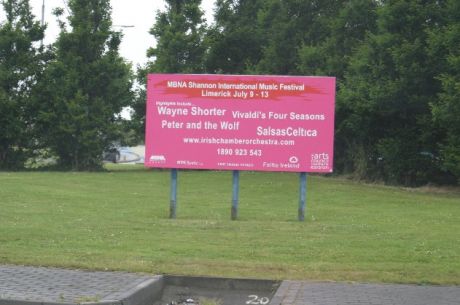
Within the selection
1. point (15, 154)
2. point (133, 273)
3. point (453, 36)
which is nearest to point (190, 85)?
point (133, 273)

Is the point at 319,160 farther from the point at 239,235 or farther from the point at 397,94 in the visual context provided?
the point at 397,94

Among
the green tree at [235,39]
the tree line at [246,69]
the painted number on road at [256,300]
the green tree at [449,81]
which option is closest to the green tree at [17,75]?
the tree line at [246,69]

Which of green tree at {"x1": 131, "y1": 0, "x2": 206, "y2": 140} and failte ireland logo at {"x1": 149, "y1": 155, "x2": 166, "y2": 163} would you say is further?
green tree at {"x1": 131, "y1": 0, "x2": 206, "y2": 140}

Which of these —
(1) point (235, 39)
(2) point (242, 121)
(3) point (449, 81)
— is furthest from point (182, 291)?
(1) point (235, 39)

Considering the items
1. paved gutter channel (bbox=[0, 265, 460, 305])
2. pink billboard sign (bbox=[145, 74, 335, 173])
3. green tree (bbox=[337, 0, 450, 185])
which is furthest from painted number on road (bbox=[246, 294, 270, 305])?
green tree (bbox=[337, 0, 450, 185])

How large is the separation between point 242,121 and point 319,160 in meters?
1.87

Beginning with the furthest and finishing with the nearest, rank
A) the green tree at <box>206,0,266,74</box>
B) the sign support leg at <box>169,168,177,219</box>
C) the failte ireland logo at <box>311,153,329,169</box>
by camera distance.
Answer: the green tree at <box>206,0,266,74</box> → the sign support leg at <box>169,168,177,219</box> → the failte ireland logo at <box>311,153,329,169</box>

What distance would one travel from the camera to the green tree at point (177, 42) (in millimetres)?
37531

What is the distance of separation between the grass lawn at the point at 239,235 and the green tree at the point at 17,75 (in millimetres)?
14659

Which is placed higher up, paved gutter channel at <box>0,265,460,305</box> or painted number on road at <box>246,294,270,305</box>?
paved gutter channel at <box>0,265,460,305</box>

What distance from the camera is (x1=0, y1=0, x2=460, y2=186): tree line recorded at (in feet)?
89.7

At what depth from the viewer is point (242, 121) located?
14969 millimetres

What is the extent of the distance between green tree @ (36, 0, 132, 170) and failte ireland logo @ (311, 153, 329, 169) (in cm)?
2292

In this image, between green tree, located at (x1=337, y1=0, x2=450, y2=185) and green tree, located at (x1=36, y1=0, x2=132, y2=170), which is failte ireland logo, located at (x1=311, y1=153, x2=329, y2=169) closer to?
green tree, located at (x1=337, y1=0, x2=450, y2=185)
